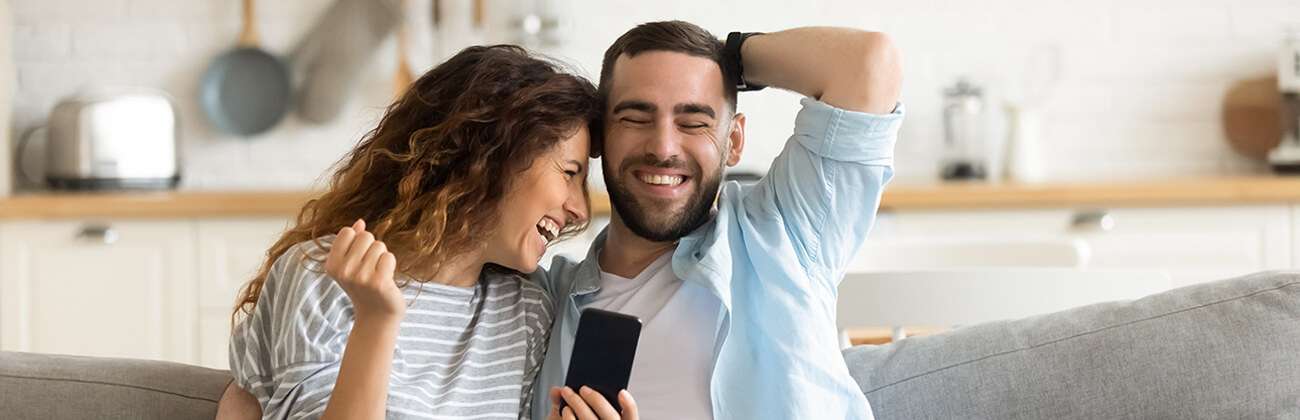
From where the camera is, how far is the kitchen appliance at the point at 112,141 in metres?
3.98

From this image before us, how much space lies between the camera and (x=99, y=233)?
12.6 feet

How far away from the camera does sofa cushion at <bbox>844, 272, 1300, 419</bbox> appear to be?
62.3 inches

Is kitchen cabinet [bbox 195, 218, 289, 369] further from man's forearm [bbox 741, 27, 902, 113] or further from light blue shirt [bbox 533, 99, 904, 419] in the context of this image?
man's forearm [bbox 741, 27, 902, 113]

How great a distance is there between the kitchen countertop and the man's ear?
1777 mm

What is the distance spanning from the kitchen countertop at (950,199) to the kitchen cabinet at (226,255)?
3 centimetres

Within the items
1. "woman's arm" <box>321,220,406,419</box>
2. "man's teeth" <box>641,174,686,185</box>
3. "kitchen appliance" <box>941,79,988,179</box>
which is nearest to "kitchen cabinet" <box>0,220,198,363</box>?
"kitchen appliance" <box>941,79,988,179</box>

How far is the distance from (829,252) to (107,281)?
261 cm

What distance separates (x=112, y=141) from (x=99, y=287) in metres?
0.38

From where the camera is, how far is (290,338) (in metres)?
1.51

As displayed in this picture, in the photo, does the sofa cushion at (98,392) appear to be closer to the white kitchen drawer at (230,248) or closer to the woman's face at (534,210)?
the woman's face at (534,210)

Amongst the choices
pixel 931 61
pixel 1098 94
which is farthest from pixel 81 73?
pixel 1098 94

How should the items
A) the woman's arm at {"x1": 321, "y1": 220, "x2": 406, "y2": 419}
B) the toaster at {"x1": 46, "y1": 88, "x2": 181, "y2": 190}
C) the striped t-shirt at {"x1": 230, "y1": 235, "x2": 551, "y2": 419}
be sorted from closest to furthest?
the woman's arm at {"x1": 321, "y1": 220, "x2": 406, "y2": 419} < the striped t-shirt at {"x1": 230, "y1": 235, "x2": 551, "y2": 419} < the toaster at {"x1": 46, "y1": 88, "x2": 181, "y2": 190}

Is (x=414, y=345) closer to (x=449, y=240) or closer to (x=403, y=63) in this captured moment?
(x=449, y=240)

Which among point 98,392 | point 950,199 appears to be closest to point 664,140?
point 98,392
